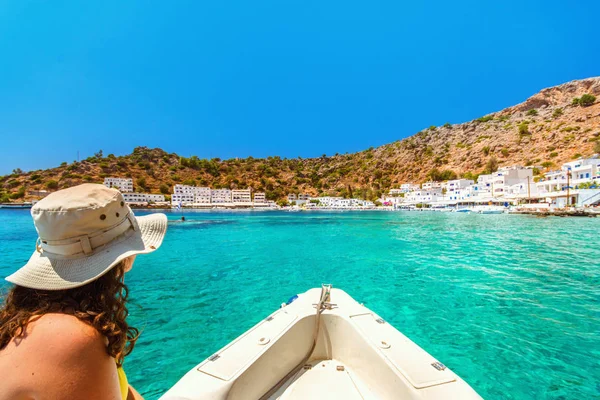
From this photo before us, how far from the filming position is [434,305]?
569 cm

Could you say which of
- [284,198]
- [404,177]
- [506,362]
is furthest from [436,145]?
[506,362]

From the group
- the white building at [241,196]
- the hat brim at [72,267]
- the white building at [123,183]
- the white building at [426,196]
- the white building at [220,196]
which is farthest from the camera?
the white building at [241,196]

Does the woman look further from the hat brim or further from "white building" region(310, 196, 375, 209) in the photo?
"white building" region(310, 196, 375, 209)

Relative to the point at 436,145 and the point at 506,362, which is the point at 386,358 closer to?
the point at 506,362

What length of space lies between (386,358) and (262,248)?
40.3 ft

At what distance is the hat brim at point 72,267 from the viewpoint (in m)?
0.89

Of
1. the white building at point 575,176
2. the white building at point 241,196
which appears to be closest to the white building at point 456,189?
the white building at point 575,176

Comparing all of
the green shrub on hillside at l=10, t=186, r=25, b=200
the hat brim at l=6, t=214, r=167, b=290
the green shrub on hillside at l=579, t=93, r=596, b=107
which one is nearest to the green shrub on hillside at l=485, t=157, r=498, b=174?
the green shrub on hillside at l=579, t=93, r=596, b=107

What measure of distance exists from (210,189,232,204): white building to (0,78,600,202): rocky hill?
46.7 ft

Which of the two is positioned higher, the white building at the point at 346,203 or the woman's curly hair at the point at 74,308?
the woman's curly hair at the point at 74,308

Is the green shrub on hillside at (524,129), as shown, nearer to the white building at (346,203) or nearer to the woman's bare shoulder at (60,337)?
the white building at (346,203)

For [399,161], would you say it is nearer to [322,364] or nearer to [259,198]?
[259,198]

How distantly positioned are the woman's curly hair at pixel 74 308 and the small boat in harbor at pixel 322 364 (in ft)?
3.42

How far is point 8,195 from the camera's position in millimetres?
74875
